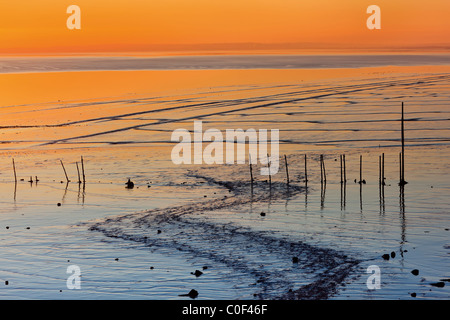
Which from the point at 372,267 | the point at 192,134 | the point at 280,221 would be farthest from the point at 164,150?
the point at 372,267

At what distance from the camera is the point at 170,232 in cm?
2256

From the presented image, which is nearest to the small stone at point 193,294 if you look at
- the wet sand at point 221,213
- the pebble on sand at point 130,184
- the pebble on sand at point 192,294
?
the pebble on sand at point 192,294

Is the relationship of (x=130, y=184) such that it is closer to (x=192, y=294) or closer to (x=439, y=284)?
(x=192, y=294)

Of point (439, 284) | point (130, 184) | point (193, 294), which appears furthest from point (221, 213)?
point (439, 284)

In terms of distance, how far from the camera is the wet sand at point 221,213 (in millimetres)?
17391

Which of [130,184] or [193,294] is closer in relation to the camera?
[193,294]

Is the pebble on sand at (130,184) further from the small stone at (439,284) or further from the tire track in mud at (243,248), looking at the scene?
the small stone at (439,284)

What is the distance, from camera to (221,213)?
25.3 meters

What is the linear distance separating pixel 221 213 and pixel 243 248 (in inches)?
196

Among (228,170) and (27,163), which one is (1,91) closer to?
(27,163)

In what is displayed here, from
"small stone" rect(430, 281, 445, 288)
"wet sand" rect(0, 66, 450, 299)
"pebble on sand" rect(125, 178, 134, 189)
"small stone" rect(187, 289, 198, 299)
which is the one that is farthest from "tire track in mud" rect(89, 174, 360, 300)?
"pebble on sand" rect(125, 178, 134, 189)

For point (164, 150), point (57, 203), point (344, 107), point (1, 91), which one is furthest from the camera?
point (1, 91)
